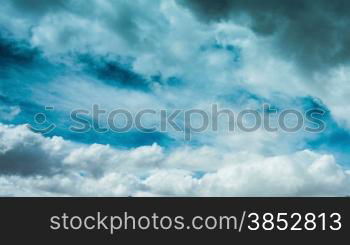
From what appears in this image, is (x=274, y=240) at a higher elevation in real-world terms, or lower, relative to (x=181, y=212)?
lower

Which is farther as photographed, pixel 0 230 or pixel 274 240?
pixel 0 230

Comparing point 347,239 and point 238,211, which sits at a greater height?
point 238,211

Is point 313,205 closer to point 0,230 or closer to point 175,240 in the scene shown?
point 175,240

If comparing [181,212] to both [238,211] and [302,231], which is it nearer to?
[238,211]

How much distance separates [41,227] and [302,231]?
2424 centimetres

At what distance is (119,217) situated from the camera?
36562 millimetres

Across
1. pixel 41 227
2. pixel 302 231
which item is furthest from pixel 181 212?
pixel 41 227

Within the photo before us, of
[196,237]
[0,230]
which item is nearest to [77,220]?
[0,230]

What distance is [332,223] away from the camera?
118 feet

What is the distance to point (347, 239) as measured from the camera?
35438 millimetres

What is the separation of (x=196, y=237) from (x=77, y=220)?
11161 millimetres

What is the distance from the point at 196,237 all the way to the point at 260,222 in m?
5.99

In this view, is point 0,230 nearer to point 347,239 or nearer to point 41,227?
point 41,227

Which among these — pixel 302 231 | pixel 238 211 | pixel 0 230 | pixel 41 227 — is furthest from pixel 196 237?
pixel 0 230
